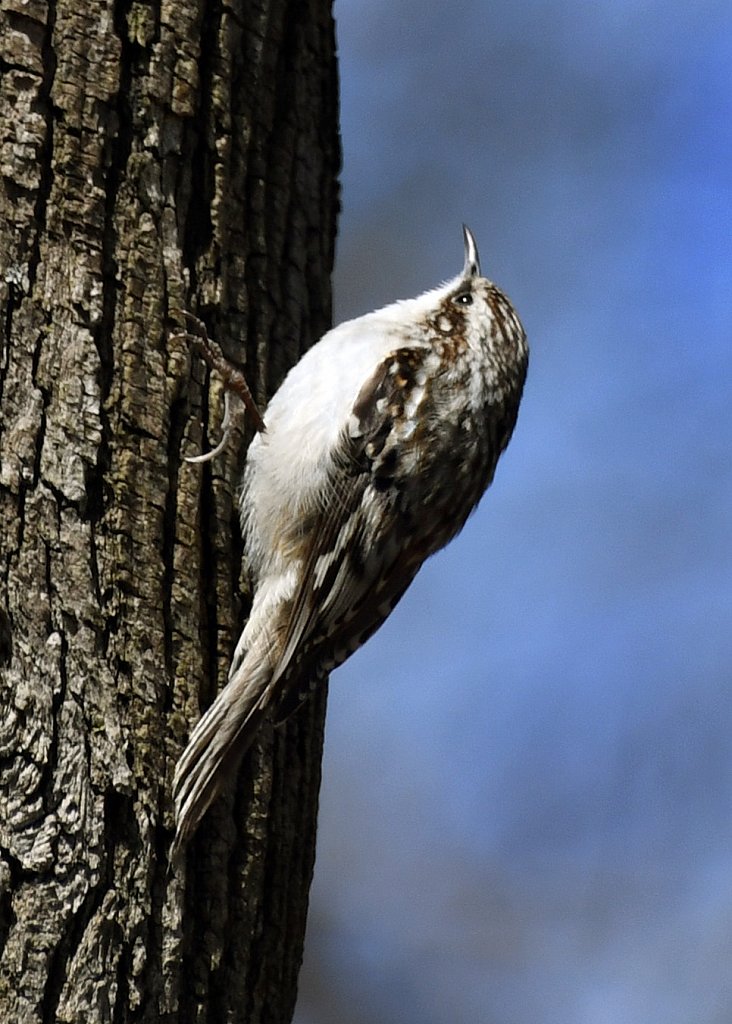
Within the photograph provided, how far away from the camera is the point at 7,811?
79.7 inches

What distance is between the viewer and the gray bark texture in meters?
2.07

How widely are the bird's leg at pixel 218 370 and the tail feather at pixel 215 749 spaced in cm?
37

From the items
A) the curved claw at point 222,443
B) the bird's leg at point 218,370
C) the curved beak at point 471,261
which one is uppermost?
the curved beak at point 471,261

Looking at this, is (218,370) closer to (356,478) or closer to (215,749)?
(356,478)

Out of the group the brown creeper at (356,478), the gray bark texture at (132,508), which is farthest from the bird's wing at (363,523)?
the gray bark texture at (132,508)

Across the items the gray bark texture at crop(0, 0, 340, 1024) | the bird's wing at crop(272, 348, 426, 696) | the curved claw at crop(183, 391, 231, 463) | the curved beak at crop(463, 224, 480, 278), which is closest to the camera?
the gray bark texture at crop(0, 0, 340, 1024)

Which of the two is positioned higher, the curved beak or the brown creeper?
the curved beak

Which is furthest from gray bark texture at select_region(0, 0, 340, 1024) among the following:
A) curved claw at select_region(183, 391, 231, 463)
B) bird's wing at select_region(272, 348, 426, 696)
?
bird's wing at select_region(272, 348, 426, 696)

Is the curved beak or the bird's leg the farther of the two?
the curved beak

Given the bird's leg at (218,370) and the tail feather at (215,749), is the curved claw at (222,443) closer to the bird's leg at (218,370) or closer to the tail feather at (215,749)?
the bird's leg at (218,370)

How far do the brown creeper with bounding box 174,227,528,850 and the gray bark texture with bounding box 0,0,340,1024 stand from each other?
6 centimetres

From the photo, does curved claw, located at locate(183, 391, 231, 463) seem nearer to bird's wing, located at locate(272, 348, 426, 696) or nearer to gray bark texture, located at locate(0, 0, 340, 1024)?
gray bark texture, located at locate(0, 0, 340, 1024)

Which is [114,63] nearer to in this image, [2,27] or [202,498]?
[2,27]

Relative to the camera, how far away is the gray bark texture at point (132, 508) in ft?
6.80
